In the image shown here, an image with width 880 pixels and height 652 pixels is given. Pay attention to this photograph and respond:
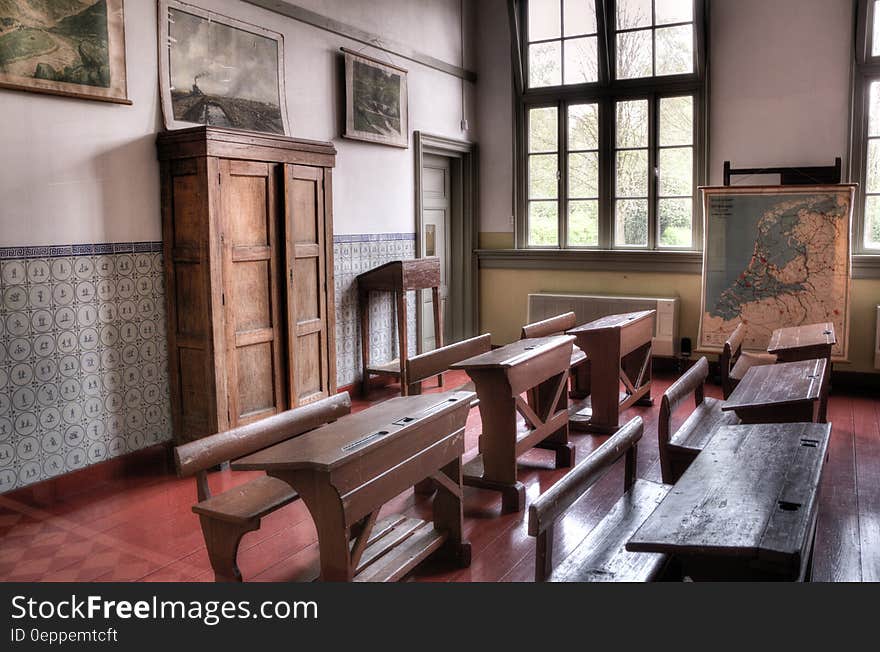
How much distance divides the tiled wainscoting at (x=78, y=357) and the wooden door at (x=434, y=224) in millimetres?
3306

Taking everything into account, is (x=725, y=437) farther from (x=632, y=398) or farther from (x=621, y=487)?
(x=632, y=398)

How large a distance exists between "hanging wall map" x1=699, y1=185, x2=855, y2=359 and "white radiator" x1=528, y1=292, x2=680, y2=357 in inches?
15.7

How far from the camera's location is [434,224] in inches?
321

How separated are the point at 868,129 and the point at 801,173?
66 centimetres

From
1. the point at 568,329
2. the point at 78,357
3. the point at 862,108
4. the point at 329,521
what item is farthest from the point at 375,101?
the point at 329,521

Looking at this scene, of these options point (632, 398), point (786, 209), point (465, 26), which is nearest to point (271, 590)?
point (632, 398)

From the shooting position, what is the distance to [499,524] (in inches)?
153

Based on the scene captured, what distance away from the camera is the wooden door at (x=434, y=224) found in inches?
312

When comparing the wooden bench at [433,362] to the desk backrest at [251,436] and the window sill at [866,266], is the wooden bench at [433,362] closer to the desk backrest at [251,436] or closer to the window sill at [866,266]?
the desk backrest at [251,436]

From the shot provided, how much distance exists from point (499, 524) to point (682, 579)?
1285mm

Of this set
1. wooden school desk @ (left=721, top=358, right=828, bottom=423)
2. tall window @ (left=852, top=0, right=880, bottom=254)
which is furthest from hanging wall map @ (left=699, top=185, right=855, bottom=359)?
wooden school desk @ (left=721, top=358, right=828, bottom=423)

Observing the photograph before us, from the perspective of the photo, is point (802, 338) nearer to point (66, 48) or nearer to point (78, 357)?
point (78, 357)

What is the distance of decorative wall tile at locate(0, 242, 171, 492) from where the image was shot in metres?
4.04

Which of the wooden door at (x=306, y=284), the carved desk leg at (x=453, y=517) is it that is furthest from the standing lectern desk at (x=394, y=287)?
the carved desk leg at (x=453, y=517)
